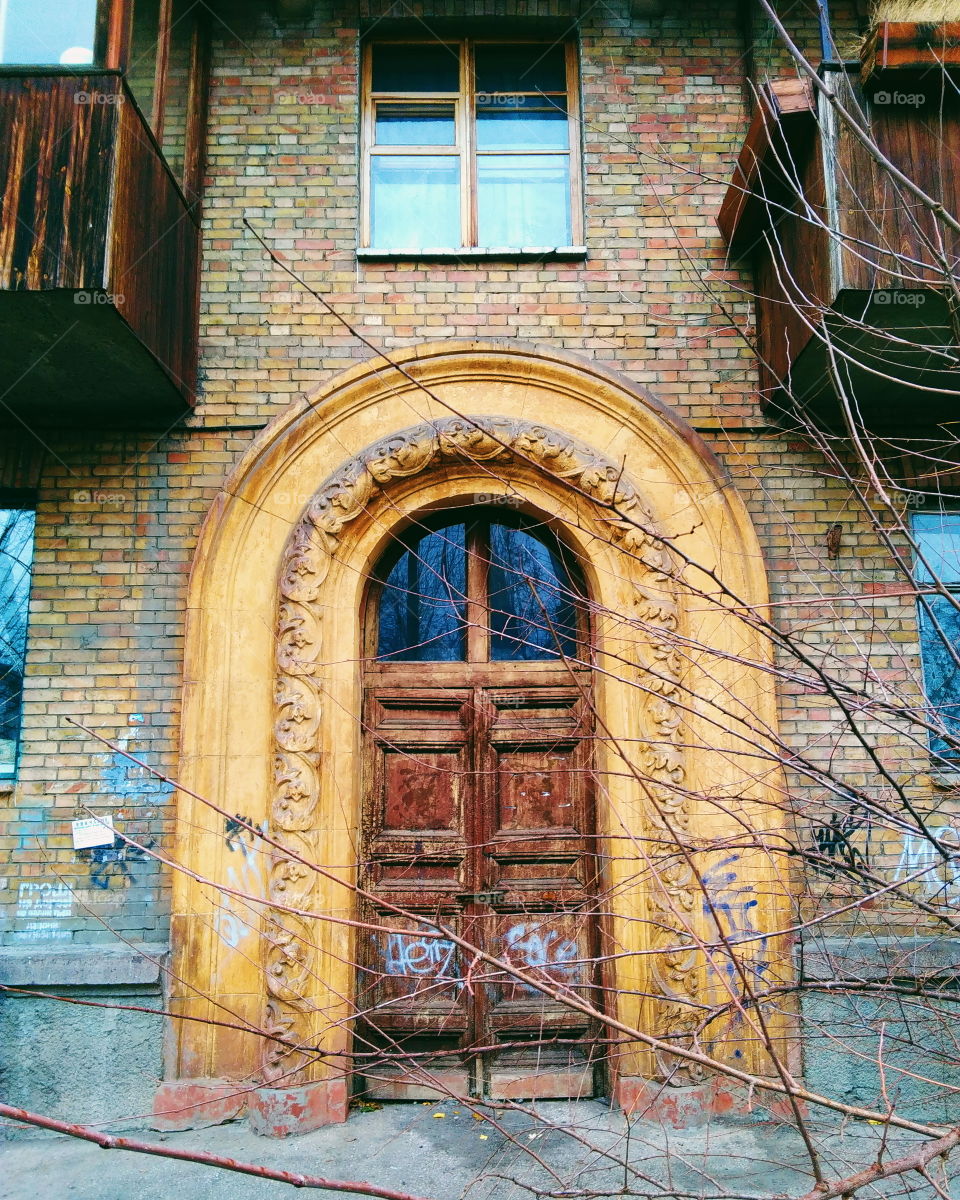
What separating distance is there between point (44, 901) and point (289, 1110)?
1815 millimetres

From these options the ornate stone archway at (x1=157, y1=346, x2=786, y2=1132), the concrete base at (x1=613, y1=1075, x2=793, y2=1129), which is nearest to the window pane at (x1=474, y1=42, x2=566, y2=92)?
the ornate stone archway at (x1=157, y1=346, x2=786, y2=1132)

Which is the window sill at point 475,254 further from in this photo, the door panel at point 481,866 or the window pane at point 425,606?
the door panel at point 481,866

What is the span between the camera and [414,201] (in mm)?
6172

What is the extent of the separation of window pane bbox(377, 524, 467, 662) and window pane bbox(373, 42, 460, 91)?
124 inches

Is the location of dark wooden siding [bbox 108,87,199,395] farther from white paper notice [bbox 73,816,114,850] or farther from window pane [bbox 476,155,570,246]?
white paper notice [bbox 73,816,114,850]

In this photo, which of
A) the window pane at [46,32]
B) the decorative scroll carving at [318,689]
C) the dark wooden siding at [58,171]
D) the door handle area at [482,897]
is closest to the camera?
the dark wooden siding at [58,171]

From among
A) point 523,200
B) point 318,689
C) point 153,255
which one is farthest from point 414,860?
point 523,200

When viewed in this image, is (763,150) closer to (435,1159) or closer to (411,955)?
(411,955)

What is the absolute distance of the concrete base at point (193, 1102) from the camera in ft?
15.7

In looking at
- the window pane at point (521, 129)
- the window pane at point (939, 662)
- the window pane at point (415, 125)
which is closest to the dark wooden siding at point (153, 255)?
the window pane at point (415, 125)

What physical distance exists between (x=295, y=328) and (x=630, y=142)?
101 inches

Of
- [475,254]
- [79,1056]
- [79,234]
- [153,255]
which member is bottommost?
[79,1056]

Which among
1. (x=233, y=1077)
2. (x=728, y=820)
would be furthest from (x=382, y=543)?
(x=233, y=1077)

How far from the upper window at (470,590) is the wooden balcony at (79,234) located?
1.93 meters
